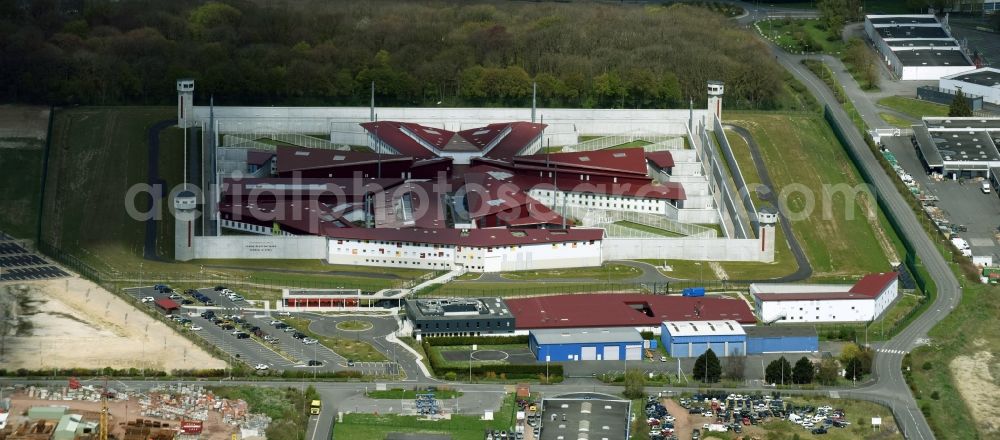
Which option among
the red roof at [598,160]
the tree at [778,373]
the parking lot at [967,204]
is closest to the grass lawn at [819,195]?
the parking lot at [967,204]

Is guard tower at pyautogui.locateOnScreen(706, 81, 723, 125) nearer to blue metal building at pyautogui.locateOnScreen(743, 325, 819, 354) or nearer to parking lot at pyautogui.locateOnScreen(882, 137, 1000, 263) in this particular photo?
parking lot at pyautogui.locateOnScreen(882, 137, 1000, 263)

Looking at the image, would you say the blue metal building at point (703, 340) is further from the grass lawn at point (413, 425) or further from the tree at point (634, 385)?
the grass lawn at point (413, 425)

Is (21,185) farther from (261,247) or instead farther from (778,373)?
(778,373)

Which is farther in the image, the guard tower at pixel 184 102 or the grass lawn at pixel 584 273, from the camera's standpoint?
the guard tower at pixel 184 102

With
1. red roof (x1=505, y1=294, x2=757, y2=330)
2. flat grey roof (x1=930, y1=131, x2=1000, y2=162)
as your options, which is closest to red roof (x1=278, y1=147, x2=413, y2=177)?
red roof (x1=505, y1=294, x2=757, y2=330)

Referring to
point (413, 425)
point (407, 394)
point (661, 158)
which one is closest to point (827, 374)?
point (407, 394)

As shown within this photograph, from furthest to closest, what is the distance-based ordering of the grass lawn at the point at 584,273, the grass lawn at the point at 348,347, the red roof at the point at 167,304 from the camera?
the grass lawn at the point at 584,273
the red roof at the point at 167,304
the grass lawn at the point at 348,347
